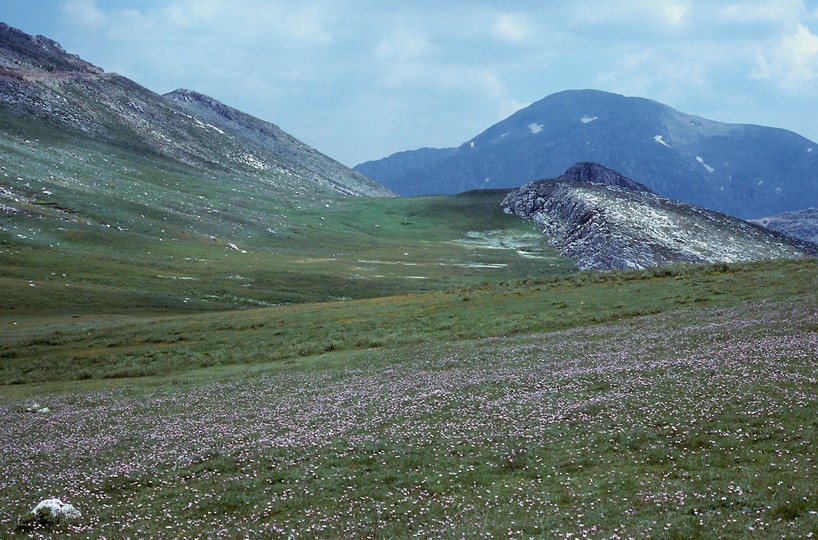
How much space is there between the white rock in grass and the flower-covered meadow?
63 cm

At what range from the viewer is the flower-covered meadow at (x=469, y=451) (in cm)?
1451

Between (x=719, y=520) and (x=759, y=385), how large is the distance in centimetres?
1143

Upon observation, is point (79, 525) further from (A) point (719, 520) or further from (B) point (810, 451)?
(B) point (810, 451)

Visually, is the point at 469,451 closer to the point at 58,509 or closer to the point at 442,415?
the point at 442,415

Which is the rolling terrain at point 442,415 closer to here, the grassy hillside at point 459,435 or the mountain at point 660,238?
the grassy hillside at point 459,435

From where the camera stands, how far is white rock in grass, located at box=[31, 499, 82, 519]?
54.2 ft

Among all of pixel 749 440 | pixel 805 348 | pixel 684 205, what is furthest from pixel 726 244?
pixel 749 440

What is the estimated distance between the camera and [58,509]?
16.6 meters

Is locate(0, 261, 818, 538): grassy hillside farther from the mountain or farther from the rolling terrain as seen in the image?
the mountain

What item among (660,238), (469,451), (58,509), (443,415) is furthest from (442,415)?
(660,238)

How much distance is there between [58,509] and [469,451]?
36.3ft

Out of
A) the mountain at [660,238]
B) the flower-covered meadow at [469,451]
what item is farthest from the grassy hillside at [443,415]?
the mountain at [660,238]

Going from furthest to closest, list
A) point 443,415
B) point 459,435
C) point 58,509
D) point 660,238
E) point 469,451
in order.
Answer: point 660,238 → point 443,415 → point 459,435 → point 469,451 → point 58,509

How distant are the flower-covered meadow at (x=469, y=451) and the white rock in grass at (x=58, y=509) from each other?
24.9 inches
